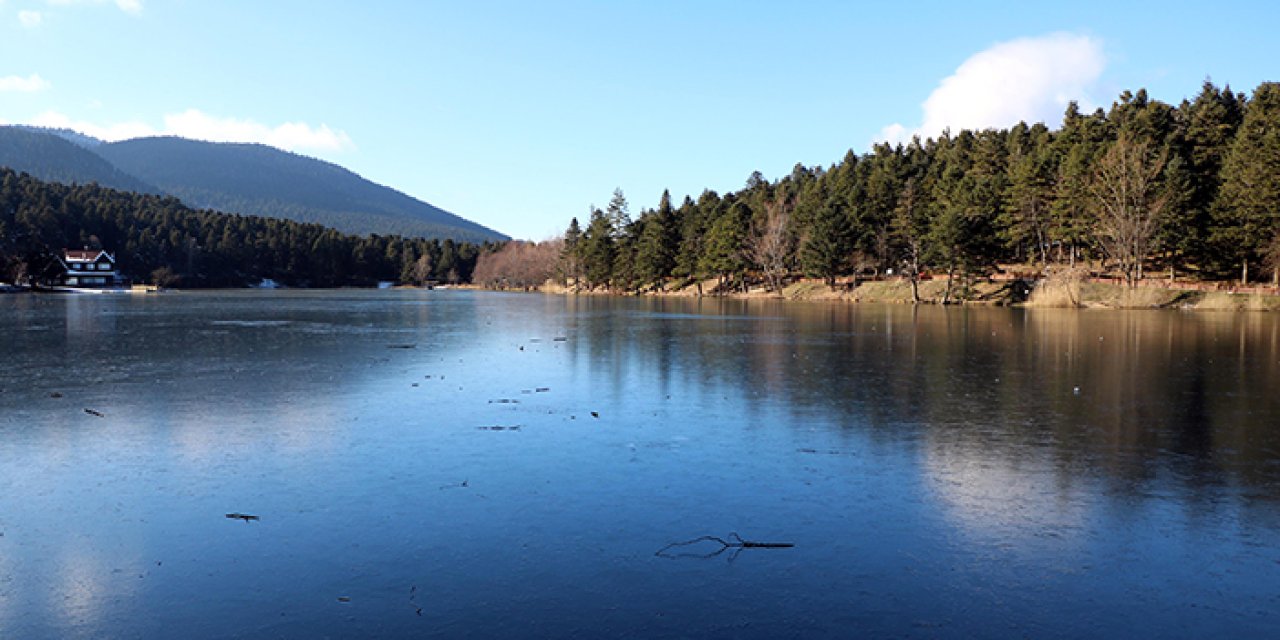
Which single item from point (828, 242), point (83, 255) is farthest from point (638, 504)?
point (83, 255)

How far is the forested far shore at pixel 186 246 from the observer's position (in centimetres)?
12281

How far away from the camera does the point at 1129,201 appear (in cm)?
5947

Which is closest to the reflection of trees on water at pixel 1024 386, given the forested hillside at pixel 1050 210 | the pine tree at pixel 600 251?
the forested hillside at pixel 1050 210

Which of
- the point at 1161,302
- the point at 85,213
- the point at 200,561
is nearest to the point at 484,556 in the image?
the point at 200,561

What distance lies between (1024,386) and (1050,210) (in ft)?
187

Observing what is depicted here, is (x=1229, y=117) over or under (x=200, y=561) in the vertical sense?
over

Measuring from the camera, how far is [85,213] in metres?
134

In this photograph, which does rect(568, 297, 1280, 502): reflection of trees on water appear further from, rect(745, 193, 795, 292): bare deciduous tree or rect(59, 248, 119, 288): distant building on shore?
rect(59, 248, 119, 288): distant building on shore

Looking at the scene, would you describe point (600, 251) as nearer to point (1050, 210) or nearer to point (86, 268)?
point (1050, 210)

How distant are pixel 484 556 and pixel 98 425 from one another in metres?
9.54

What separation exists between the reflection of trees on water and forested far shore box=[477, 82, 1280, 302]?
89.5 feet

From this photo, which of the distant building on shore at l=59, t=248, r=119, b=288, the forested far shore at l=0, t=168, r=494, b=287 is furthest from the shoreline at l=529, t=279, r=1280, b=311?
the forested far shore at l=0, t=168, r=494, b=287

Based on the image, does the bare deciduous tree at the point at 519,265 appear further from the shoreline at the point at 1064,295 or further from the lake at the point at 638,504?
the lake at the point at 638,504

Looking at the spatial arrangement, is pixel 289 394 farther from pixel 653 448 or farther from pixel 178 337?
pixel 178 337
